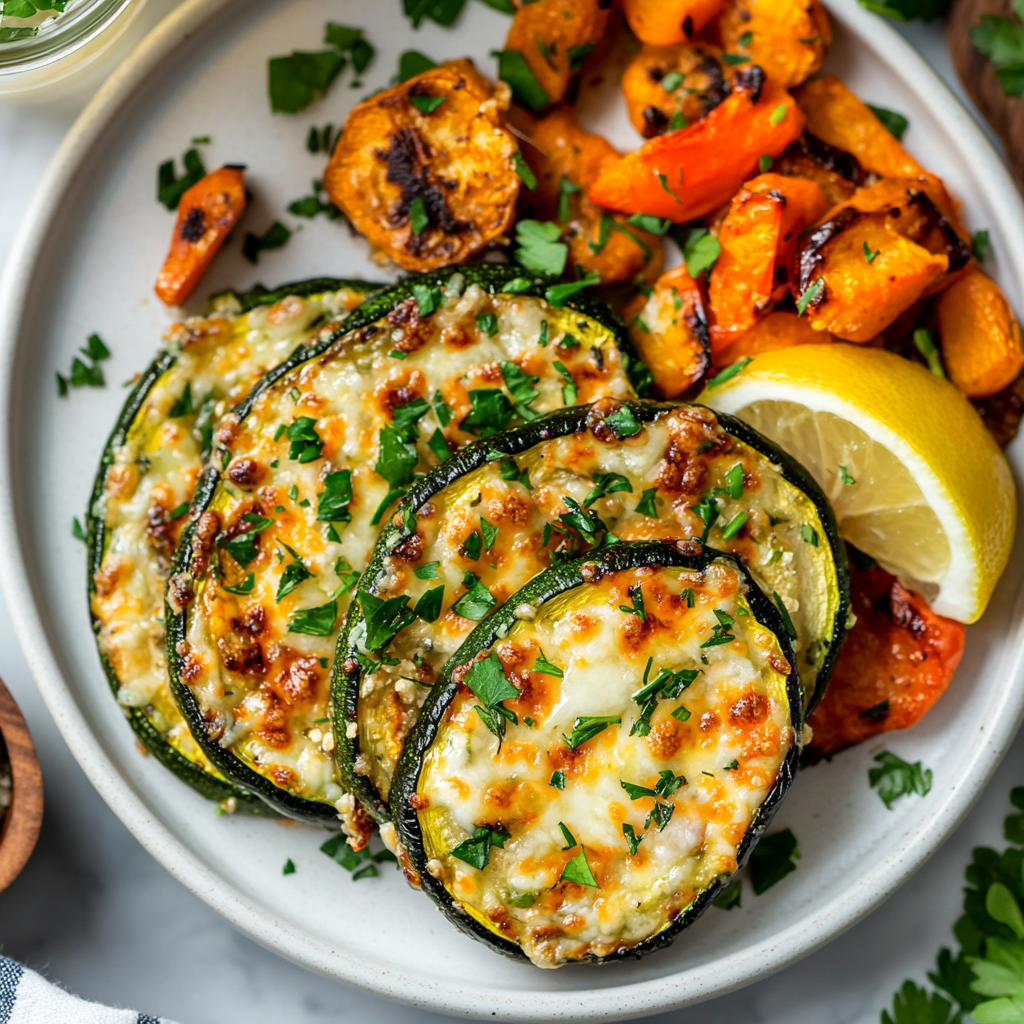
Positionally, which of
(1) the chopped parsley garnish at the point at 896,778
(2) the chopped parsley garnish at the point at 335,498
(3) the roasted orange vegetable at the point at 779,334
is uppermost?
(2) the chopped parsley garnish at the point at 335,498

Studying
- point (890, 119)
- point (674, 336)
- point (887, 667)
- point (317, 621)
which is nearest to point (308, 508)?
point (317, 621)

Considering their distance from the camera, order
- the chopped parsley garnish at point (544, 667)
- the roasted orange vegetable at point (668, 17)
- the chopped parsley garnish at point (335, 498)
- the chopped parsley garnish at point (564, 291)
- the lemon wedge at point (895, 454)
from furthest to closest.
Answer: the roasted orange vegetable at point (668, 17)
the chopped parsley garnish at point (564, 291)
the lemon wedge at point (895, 454)
the chopped parsley garnish at point (335, 498)
the chopped parsley garnish at point (544, 667)

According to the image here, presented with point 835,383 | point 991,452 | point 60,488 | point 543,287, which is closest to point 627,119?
point 543,287

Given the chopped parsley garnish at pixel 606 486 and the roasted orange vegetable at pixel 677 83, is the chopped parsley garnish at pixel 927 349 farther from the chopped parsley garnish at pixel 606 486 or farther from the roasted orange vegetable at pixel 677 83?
the chopped parsley garnish at pixel 606 486

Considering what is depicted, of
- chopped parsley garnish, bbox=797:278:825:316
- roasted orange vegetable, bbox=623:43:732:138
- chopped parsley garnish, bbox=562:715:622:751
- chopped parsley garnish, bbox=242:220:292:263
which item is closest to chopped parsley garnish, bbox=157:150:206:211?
chopped parsley garnish, bbox=242:220:292:263

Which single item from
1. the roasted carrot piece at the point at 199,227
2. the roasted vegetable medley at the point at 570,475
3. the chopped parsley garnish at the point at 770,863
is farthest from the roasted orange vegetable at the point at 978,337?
the roasted carrot piece at the point at 199,227

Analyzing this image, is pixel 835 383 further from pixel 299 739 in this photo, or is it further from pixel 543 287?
pixel 299 739
